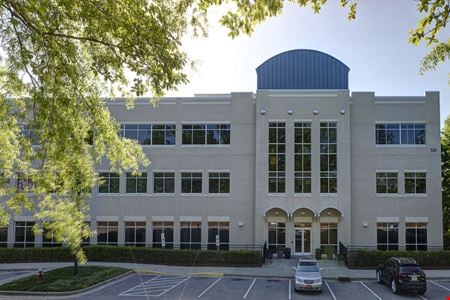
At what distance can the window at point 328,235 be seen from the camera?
117 feet

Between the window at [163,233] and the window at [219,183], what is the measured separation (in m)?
4.27

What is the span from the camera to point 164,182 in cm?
3719

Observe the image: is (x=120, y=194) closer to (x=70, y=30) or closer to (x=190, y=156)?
(x=190, y=156)

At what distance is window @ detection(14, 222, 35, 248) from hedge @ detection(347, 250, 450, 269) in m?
24.0

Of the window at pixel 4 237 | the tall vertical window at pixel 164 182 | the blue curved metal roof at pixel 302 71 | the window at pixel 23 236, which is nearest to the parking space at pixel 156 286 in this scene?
the tall vertical window at pixel 164 182

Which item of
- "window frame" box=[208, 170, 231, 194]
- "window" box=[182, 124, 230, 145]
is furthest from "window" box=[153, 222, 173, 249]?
"window" box=[182, 124, 230, 145]

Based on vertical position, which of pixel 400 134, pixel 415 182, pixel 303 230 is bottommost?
pixel 303 230

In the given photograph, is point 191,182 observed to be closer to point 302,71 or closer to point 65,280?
point 302,71

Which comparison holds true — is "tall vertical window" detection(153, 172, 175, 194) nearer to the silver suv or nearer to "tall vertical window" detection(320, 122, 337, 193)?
"tall vertical window" detection(320, 122, 337, 193)

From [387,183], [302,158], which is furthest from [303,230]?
[387,183]

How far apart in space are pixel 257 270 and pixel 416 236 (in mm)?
13550

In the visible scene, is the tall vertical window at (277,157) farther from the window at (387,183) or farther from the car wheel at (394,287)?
the car wheel at (394,287)

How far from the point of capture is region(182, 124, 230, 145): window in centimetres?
3731

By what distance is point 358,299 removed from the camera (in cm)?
2122
